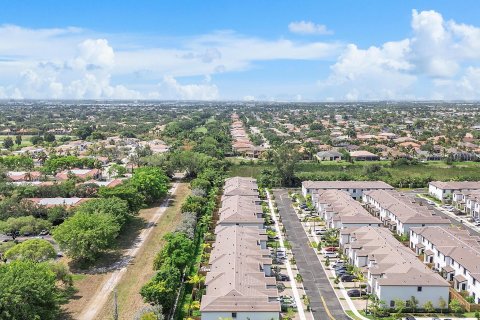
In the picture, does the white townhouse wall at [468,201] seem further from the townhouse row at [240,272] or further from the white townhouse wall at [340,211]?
the townhouse row at [240,272]

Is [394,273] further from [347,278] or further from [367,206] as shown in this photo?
[367,206]

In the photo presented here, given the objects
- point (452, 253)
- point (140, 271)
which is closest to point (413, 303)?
point (452, 253)

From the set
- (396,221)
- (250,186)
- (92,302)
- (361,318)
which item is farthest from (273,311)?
(250,186)

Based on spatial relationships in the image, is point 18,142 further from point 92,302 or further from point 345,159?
point 92,302

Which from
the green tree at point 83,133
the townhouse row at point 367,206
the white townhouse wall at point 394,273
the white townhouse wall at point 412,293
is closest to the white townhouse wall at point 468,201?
the townhouse row at point 367,206

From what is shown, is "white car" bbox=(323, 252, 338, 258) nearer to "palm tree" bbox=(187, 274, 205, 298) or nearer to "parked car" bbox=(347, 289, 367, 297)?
"parked car" bbox=(347, 289, 367, 297)
